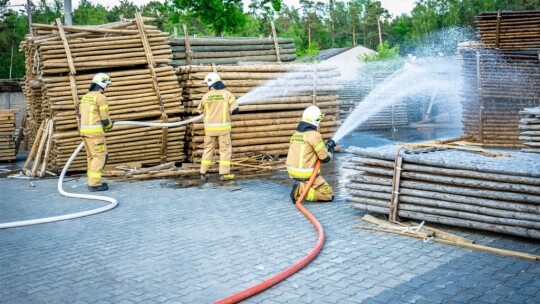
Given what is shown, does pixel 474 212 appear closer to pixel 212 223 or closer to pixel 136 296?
pixel 212 223

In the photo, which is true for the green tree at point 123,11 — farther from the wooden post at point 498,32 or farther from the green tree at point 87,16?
the wooden post at point 498,32

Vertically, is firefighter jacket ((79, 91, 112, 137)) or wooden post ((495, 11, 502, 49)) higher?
wooden post ((495, 11, 502, 49))

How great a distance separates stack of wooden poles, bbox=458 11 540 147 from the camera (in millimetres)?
15719

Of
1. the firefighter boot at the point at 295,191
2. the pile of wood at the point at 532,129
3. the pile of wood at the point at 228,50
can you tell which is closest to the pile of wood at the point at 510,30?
the pile of wood at the point at 228,50

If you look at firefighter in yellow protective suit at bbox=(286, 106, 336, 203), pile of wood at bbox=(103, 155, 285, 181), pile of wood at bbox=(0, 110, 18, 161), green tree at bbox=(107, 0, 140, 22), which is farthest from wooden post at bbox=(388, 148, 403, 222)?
green tree at bbox=(107, 0, 140, 22)

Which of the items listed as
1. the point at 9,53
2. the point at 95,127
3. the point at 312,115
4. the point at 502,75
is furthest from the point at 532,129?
the point at 9,53

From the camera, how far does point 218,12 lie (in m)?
29.4

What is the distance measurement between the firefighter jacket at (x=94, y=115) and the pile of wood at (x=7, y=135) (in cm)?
742

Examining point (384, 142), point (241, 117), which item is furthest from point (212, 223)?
point (384, 142)

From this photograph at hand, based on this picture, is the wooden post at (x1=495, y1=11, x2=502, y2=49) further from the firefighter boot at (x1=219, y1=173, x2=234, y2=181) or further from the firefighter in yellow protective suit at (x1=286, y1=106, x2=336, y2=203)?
the firefighter in yellow protective suit at (x1=286, y1=106, x2=336, y2=203)

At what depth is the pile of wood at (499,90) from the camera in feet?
51.5

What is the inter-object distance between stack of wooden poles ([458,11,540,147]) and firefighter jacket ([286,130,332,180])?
8576 mm

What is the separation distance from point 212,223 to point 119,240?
138 centimetres

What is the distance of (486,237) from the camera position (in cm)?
718
